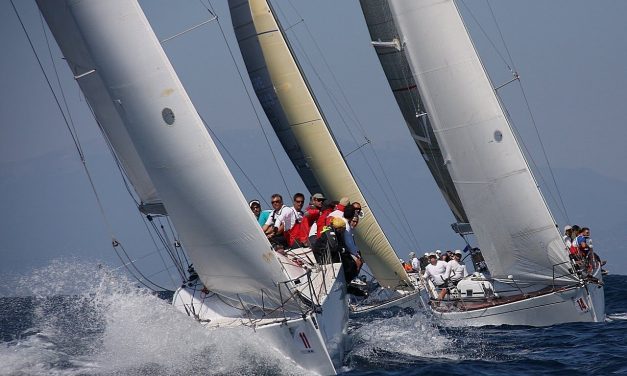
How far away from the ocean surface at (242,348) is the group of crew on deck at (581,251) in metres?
0.99

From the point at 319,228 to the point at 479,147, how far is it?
3998mm

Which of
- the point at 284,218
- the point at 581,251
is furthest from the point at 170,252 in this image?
the point at 581,251

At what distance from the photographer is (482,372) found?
14.7 m

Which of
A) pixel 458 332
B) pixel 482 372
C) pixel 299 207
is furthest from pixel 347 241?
pixel 458 332

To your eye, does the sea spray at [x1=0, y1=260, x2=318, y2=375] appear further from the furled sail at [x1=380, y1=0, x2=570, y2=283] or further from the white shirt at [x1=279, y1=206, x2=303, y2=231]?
the furled sail at [x1=380, y1=0, x2=570, y2=283]

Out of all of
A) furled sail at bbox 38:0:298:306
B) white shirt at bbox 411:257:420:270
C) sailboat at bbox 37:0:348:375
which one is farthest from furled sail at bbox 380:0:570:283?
white shirt at bbox 411:257:420:270

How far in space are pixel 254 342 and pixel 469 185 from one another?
20.5 ft

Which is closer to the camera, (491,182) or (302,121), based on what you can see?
(491,182)

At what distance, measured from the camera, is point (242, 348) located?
14.5 m

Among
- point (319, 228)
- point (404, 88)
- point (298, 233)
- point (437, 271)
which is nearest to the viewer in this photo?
point (319, 228)

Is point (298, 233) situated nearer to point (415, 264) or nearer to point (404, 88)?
point (404, 88)

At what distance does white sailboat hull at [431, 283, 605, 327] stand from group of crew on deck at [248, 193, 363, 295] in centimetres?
380

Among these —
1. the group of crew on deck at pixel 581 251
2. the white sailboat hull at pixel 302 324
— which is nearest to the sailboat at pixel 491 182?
the group of crew on deck at pixel 581 251

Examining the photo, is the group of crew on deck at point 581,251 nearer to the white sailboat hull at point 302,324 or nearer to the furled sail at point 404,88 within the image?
the furled sail at point 404,88
